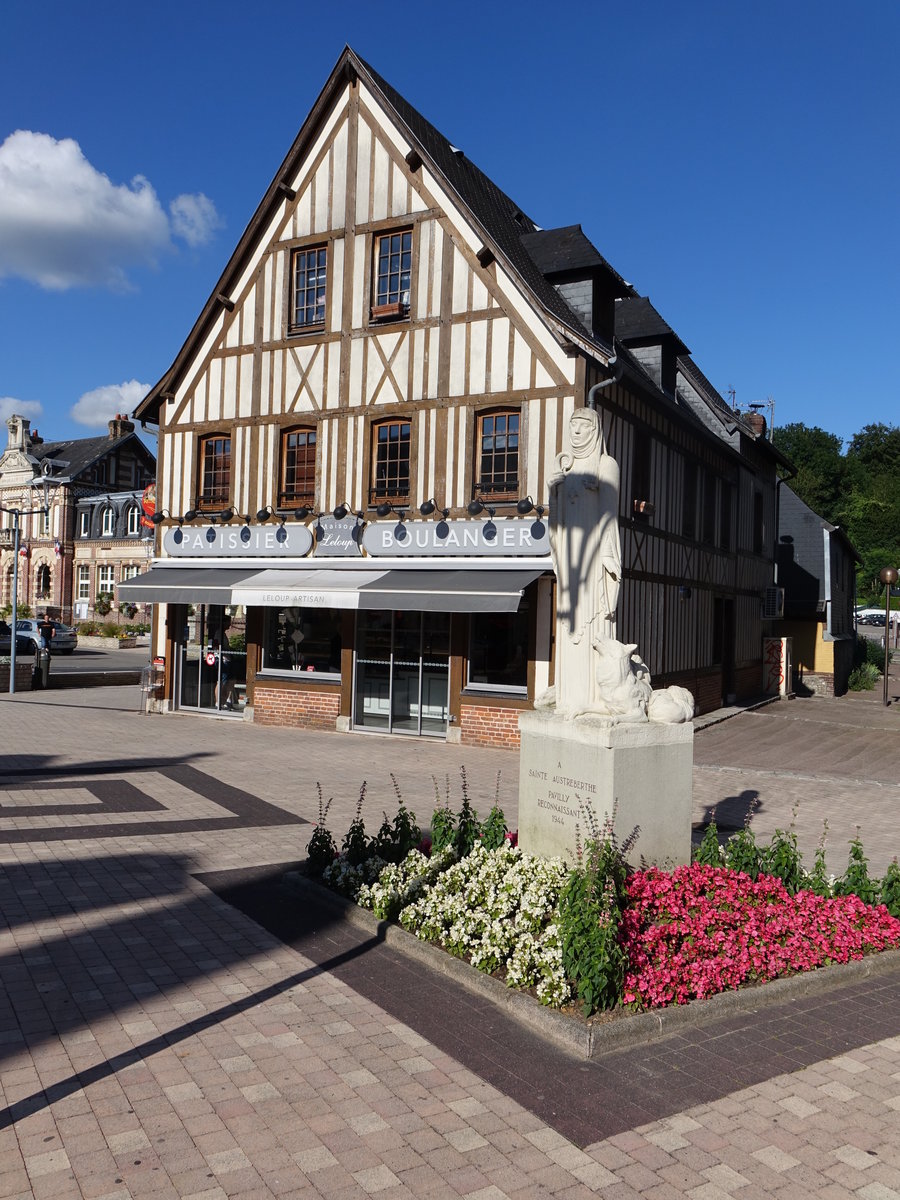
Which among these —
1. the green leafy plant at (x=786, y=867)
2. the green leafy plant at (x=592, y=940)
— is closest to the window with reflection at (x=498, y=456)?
the green leafy plant at (x=786, y=867)

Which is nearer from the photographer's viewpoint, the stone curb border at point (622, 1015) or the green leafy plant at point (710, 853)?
the stone curb border at point (622, 1015)

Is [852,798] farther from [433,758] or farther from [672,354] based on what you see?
[672,354]

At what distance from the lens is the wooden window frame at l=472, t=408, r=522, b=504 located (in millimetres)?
15664

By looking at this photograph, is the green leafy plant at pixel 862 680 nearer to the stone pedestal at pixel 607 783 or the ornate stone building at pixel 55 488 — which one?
the stone pedestal at pixel 607 783

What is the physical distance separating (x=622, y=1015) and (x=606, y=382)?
10.5 m

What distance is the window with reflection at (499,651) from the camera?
15.7 m

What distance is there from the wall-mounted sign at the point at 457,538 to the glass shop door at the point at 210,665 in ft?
13.2

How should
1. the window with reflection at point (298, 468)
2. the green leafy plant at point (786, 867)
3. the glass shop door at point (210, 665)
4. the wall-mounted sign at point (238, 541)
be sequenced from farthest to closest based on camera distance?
the glass shop door at point (210, 665) < the window with reflection at point (298, 468) < the wall-mounted sign at point (238, 541) < the green leafy plant at point (786, 867)

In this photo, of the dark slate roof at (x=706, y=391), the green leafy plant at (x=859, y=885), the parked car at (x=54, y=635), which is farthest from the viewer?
the parked car at (x=54, y=635)

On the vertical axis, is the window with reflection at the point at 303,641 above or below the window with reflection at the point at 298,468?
below

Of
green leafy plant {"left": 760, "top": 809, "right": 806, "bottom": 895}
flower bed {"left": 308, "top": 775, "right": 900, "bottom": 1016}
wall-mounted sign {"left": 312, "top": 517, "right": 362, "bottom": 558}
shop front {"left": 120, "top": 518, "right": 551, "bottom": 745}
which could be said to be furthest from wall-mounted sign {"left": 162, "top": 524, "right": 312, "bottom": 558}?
green leafy plant {"left": 760, "top": 809, "right": 806, "bottom": 895}

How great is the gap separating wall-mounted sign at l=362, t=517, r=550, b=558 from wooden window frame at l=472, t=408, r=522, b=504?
0.43 metres

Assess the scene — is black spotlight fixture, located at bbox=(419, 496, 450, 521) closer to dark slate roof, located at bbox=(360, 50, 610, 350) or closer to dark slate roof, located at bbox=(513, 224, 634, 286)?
dark slate roof, located at bbox=(360, 50, 610, 350)

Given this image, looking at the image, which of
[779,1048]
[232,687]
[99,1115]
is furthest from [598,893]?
[232,687]
